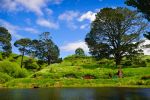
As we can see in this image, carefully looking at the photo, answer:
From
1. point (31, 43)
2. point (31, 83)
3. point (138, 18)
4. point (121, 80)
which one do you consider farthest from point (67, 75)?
point (31, 43)

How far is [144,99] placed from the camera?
27.4 meters

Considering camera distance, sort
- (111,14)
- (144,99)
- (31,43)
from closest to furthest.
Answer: (144,99)
(111,14)
(31,43)

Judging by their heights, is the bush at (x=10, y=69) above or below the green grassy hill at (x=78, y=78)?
above

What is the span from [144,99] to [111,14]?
68625mm

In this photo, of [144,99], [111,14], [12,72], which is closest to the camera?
[144,99]

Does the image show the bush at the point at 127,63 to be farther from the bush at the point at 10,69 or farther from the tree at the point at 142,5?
the tree at the point at 142,5

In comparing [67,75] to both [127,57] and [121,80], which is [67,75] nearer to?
[121,80]

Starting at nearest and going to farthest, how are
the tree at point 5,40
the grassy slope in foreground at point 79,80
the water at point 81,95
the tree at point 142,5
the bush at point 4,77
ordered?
the water at point 81,95
the tree at point 142,5
the grassy slope in foreground at point 79,80
the bush at point 4,77
the tree at point 5,40

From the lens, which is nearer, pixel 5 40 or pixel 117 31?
pixel 117 31

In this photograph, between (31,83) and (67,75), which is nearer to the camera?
(31,83)

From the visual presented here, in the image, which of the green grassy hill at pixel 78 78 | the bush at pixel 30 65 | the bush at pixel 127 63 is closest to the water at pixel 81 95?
the green grassy hill at pixel 78 78

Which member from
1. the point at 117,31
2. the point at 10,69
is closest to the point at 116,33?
the point at 117,31

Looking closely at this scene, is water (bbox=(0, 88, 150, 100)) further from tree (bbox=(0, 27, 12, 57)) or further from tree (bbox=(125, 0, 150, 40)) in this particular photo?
tree (bbox=(0, 27, 12, 57))

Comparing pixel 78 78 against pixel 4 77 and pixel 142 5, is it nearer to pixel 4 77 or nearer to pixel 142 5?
pixel 4 77
